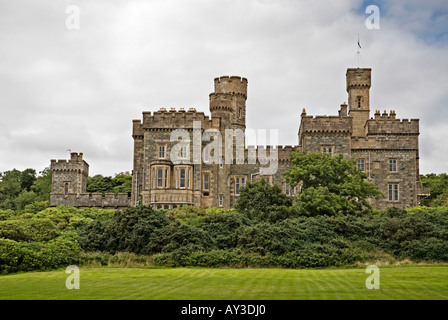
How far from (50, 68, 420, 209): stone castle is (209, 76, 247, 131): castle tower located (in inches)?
4.0

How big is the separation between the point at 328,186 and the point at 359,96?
21.0 meters

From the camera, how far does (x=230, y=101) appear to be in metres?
56.3

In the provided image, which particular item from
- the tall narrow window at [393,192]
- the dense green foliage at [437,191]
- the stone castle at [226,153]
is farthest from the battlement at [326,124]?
the dense green foliage at [437,191]

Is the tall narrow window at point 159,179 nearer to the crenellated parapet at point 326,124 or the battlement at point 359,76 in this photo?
the crenellated parapet at point 326,124

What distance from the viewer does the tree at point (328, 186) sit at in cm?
4025

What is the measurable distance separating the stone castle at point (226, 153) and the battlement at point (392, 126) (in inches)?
1.8

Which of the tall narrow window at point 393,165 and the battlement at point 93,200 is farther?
the tall narrow window at point 393,165

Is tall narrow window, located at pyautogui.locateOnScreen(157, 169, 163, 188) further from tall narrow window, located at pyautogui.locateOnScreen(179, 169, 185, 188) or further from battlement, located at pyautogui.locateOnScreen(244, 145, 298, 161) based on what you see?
battlement, located at pyautogui.locateOnScreen(244, 145, 298, 161)

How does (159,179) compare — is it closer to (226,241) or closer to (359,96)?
(226,241)

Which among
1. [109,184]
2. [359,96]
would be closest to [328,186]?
[359,96]

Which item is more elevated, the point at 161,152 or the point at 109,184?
the point at 161,152

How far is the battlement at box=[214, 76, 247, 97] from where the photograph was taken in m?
57.9

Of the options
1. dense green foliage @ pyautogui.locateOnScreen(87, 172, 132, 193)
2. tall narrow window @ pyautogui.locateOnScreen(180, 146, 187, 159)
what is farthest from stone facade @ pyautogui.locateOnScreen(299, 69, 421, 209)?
dense green foliage @ pyautogui.locateOnScreen(87, 172, 132, 193)

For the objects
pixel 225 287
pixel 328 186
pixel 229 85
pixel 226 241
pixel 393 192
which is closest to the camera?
pixel 225 287
